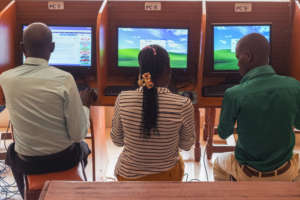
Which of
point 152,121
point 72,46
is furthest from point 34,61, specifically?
point 72,46

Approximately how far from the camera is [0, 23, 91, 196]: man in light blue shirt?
4.82ft

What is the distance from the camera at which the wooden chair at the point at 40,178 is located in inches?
59.5

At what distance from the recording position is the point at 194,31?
2543 mm

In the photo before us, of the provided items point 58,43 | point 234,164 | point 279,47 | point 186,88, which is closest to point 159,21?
point 186,88

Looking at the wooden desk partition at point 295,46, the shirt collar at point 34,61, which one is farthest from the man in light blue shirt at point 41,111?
the wooden desk partition at point 295,46

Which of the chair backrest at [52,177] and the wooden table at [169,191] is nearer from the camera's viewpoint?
the wooden table at [169,191]

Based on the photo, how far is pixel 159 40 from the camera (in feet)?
7.95

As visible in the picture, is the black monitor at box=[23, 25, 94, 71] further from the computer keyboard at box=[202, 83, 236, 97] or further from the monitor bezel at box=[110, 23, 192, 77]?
the computer keyboard at box=[202, 83, 236, 97]

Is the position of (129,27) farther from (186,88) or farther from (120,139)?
(120,139)

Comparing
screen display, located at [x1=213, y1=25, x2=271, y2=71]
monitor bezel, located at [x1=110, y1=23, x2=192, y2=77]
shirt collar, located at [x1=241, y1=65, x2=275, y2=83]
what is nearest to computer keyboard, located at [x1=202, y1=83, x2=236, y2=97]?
screen display, located at [x1=213, y1=25, x2=271, y2=71]

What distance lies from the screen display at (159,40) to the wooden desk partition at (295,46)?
80 centimetres

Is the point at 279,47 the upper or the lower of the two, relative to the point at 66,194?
upper

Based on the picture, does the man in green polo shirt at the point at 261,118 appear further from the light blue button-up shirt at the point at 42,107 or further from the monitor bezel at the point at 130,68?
the monitor bezel at the point at 130,68

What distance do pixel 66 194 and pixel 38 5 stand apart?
6.20 feet
